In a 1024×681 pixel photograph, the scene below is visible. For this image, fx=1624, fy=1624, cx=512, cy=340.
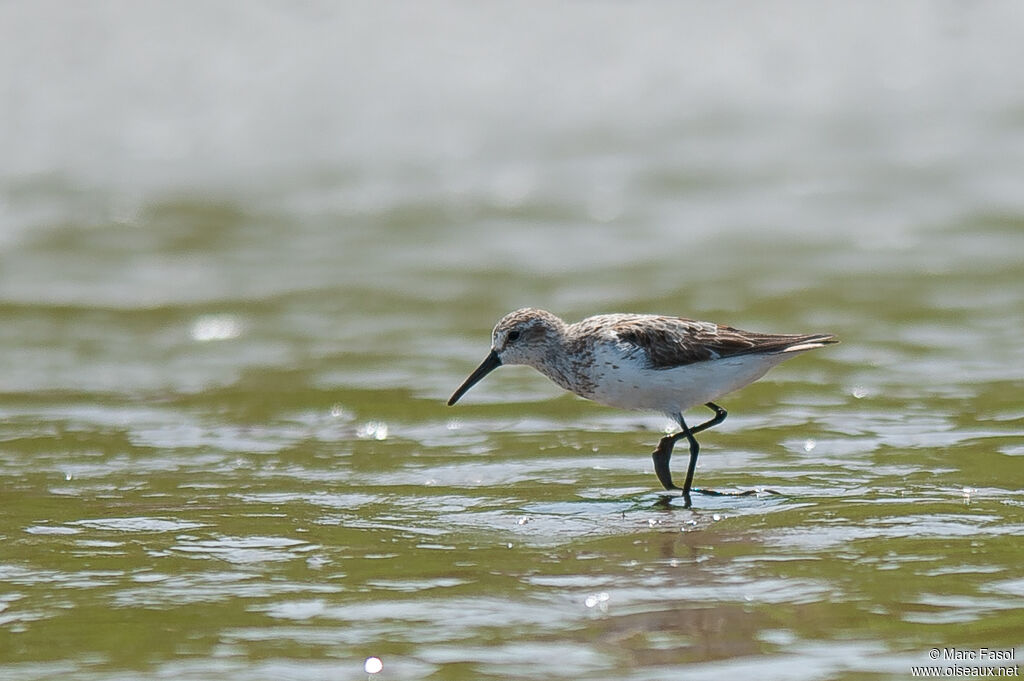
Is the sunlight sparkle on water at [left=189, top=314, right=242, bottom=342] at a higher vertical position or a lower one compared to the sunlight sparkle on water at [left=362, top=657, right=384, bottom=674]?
higher

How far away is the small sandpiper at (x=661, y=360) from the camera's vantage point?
9.04 meters

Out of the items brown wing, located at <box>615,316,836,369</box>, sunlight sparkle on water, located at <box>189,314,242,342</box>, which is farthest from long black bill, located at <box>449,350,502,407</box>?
sunlight sparkle on water, located at <box>189,314,242,342</box>

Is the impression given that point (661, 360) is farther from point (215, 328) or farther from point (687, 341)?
point (215, 328)

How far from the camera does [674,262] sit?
15.4 meters

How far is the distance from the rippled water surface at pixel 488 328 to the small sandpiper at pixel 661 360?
0.49 meters

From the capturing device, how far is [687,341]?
30.0 ft

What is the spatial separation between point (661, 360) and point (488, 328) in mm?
4705

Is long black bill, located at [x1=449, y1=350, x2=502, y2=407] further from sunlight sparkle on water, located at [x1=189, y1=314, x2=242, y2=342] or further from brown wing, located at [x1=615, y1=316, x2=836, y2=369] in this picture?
sunlight sparkle on water, located at [x1=189, y1=314, x2=242, y2=342]

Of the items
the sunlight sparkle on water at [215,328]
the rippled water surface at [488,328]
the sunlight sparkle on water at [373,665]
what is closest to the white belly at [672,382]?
the rippled water surface at [488,328]

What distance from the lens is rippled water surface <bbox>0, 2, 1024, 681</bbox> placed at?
645 cm

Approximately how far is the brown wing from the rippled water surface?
73 cm

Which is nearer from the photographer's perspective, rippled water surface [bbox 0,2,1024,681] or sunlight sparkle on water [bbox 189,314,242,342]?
rippled water surface [bbox 0,2,1024,681]

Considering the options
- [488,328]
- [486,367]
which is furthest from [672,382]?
[488,328]

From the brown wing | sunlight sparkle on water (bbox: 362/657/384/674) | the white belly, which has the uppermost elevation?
the brown wing
